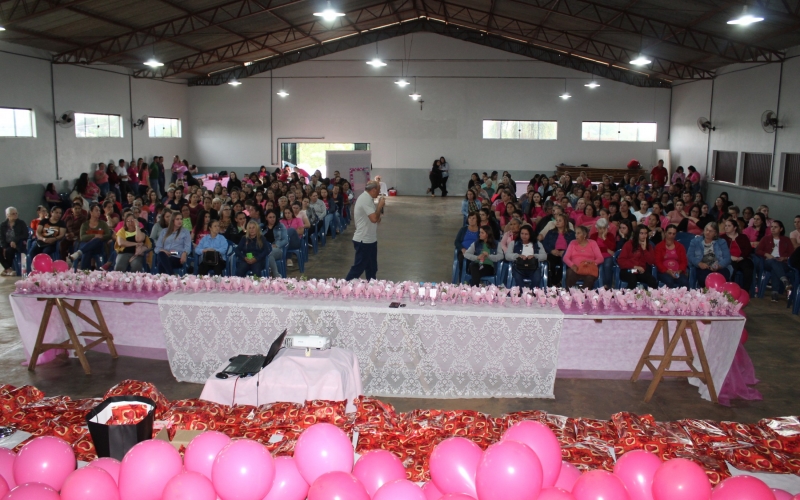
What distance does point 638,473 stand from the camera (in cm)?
216

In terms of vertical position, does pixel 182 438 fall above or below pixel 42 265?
below

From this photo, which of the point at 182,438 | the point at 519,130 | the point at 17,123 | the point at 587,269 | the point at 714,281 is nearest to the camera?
the point at 182,438

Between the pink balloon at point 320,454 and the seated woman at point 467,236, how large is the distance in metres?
5.96

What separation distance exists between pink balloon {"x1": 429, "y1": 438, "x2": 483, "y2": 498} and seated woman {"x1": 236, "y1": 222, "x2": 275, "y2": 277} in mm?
6075

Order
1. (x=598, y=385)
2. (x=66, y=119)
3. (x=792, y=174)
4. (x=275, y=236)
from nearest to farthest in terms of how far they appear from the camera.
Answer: (x=598, y=385)
(x=275, y=236)
(x=792, y=174)
(x=66, y=119)

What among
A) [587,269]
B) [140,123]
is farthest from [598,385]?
[140,123]

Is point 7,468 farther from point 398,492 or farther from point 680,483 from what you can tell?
point 680,483

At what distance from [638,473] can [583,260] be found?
5.24 meters

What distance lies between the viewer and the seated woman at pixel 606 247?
7906 millimetres

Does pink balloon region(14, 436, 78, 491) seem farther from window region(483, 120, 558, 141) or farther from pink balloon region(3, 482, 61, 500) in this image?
window region(483, 120, 558, 141)

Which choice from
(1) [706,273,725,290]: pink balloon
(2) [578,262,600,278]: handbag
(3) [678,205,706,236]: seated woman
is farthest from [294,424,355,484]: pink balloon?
(3) [678,205,706,236]: seated woman

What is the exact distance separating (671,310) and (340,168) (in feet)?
52.3

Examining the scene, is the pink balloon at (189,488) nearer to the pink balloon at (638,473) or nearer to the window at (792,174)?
the pink balloon at (638,473)

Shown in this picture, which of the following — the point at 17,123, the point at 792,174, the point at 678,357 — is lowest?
the point at 678,357
